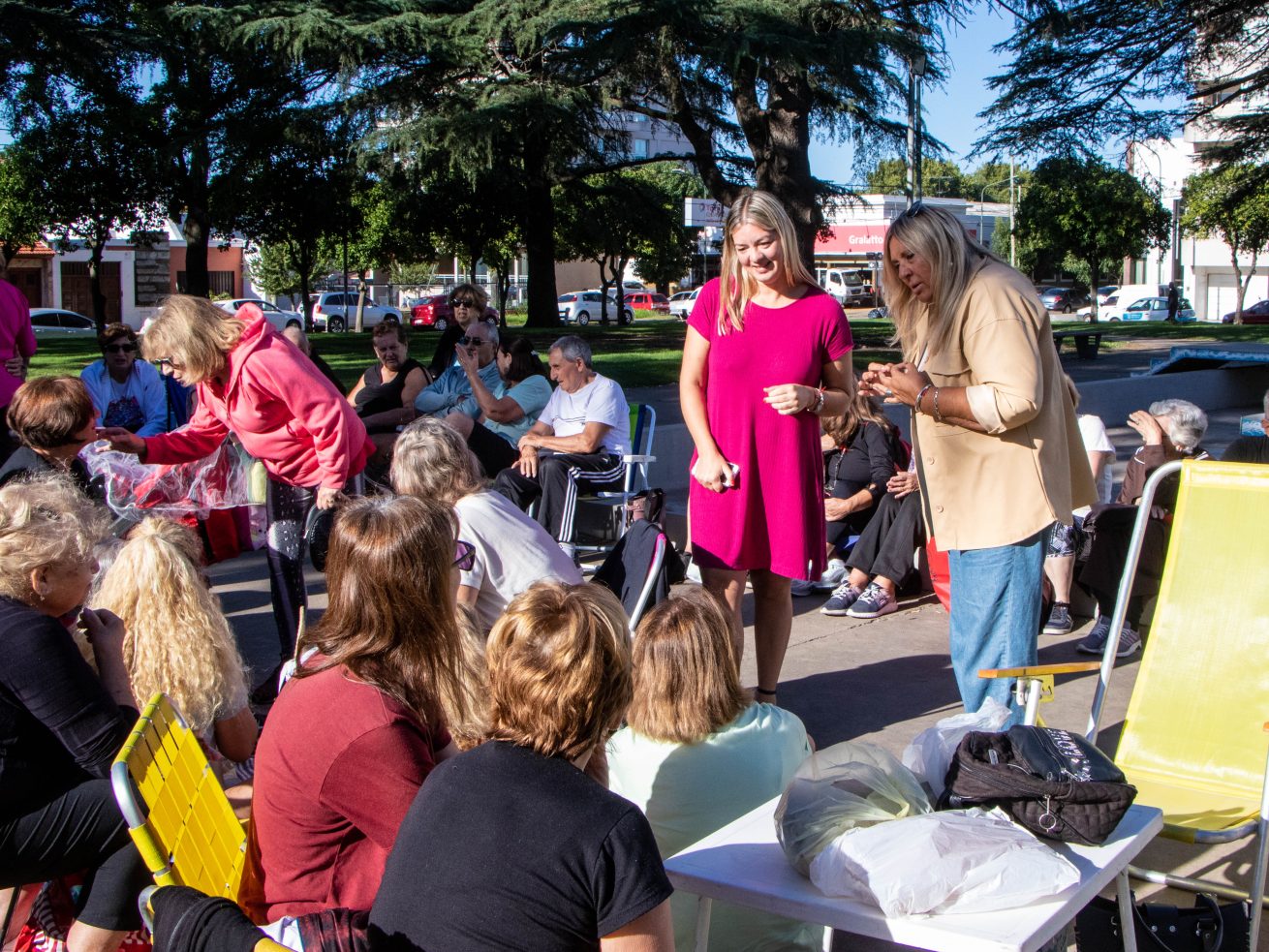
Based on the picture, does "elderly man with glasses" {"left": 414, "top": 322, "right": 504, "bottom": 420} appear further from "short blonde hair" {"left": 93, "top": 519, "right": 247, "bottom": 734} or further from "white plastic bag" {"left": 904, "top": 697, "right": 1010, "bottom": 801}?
"white plastic bag" {"left": 904, "top": 697, "right": 1010, "bottom": 801}

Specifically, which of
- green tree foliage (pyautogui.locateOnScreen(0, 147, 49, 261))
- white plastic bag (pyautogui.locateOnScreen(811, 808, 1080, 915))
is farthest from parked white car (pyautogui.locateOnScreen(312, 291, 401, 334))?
white plastic bag (pyautogui.locateOnScreen(811, 808, 1080, 915))

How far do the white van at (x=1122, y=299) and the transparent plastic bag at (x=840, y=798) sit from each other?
52.7 metres

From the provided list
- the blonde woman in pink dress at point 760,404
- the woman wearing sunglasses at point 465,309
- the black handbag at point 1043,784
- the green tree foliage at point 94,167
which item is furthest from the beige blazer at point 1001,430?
the green tree foliage at point 94,167

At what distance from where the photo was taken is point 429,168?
691 inches

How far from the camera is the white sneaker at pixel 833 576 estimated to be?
23.0ft

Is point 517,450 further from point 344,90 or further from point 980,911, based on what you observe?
point 344,90

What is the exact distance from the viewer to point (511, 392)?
7.78m

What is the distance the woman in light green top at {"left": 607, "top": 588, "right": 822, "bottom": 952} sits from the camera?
2.89 metres

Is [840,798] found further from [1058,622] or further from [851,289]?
[851,289]

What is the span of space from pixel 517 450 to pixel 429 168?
1126 cm

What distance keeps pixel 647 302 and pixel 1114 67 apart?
122 ft

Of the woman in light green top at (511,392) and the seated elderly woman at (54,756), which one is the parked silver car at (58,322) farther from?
the seated elderly woman at (54,756)

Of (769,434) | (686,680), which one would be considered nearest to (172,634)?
(686,680)

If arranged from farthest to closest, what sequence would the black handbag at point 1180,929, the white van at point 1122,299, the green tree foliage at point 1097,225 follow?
the white van at point 1122,299
the green tree foliage at point 1097,225
the black handbag at point 1180,929
